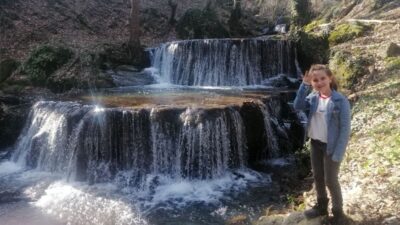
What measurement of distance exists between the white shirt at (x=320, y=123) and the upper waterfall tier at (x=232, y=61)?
35.9 ft

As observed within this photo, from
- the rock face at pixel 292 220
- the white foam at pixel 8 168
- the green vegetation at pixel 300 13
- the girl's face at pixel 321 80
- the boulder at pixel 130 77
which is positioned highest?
the green vegetation at pixel 300 13

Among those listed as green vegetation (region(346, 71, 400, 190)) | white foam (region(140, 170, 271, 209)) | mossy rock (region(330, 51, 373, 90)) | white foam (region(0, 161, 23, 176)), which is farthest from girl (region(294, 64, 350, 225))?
white foam (region(0, 161, 23, 176))

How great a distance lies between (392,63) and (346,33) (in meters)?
4.32

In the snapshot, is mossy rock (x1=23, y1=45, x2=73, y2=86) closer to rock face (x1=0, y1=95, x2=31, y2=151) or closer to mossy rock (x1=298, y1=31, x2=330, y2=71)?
rock face (x1=0, y1=95, x2=31, y2=151)

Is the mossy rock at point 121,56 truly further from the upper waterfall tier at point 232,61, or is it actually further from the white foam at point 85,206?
the white foam at point 85,206

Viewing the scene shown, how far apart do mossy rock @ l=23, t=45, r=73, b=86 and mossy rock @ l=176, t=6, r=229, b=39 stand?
7919mm

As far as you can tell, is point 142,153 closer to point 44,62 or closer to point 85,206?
point 85,206

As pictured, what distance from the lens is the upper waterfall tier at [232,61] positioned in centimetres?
1561

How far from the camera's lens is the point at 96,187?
9.12 metres

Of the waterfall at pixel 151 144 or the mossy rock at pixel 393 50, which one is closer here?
the waterfall at pixel 151 144

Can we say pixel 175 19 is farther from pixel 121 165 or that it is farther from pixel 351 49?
pixel 121 165

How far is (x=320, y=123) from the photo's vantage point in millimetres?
4578

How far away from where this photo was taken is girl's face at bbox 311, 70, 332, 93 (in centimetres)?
443

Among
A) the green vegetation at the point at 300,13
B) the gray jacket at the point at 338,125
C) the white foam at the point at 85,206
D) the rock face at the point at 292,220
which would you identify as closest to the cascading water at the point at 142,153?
the white foam at the point at 85,206
